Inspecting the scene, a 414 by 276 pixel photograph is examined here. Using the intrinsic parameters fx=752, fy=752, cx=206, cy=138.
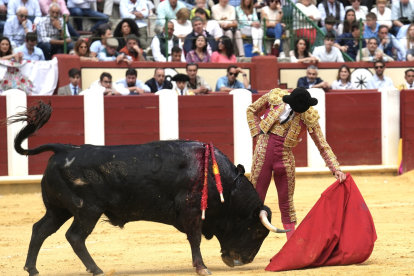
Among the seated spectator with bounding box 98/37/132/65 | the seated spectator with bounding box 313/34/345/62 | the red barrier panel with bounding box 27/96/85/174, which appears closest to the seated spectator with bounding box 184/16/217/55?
the seated spectator with bounding box 98/37/132/65

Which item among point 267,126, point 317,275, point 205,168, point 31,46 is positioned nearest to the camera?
point 317,275

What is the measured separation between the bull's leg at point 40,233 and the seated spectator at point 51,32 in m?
5.32

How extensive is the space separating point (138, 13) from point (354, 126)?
3361 mm

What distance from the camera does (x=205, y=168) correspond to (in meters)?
4.48

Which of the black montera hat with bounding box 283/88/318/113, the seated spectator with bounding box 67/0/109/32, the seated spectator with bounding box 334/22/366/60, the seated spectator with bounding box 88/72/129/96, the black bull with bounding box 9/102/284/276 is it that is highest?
the seated spectator with bounding box 67/0/109/32

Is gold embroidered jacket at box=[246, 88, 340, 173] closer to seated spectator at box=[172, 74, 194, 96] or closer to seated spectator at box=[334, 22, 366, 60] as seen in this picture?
seated spectator at box=[172, 74, 194, 96]

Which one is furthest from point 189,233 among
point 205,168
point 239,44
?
point 239,44

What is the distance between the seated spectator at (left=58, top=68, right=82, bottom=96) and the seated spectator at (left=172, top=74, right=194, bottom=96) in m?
1.17

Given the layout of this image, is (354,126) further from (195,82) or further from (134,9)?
(134,9)

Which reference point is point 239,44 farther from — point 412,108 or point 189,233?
point 189,233

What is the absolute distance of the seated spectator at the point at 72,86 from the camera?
8.89 meters

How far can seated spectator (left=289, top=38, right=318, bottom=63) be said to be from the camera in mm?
10516

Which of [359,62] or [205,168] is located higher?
[359,62]

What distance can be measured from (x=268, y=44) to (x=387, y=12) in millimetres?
2366
